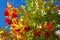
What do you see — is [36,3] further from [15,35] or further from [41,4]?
[15,35]

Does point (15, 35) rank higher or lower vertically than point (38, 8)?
lower

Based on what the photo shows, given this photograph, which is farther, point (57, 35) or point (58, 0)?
point (58, 0)

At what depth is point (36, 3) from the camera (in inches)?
251

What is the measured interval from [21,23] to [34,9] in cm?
45

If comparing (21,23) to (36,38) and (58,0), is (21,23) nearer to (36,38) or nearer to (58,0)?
(36,38)

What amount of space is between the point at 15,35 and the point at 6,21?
0.41 metres

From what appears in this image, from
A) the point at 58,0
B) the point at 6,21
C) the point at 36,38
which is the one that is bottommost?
the point at 36,38

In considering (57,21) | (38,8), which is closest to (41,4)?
(38,8)

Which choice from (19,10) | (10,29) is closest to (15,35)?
(10,29)

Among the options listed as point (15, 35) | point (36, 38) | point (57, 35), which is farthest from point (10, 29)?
point (57, 35)

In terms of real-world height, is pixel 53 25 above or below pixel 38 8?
below

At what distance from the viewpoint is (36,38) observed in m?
6.27

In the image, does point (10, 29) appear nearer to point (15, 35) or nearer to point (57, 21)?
point (15, 35)

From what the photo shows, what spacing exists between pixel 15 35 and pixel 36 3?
837 mm
